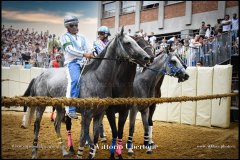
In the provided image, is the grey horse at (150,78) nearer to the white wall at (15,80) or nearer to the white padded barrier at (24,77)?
the white padded barrier at (24,77)

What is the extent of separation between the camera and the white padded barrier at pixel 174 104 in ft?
37.9

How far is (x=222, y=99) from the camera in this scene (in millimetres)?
10352

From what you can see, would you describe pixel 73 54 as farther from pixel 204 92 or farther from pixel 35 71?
pixel 35 71

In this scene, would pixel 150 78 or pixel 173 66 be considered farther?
pixel 173 66

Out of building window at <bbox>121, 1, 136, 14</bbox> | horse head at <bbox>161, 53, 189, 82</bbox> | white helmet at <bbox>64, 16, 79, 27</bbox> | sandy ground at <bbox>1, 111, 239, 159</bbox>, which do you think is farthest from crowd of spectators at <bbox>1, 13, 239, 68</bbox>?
building window at <bbox>121, 1, 136, 14</bbox>

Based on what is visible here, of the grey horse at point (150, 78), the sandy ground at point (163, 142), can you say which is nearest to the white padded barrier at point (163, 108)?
the sandy ground at point (163, 142)

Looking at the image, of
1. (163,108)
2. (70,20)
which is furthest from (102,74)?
(163,108)

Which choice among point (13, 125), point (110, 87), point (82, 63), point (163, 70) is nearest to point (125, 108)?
point (110, 87)

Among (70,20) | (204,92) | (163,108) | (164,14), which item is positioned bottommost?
(163,108)

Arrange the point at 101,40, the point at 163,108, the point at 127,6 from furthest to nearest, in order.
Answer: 1. the point at 127,6
2. the point at 163,108
3. the point at 101,40

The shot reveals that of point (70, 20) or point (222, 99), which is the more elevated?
point (70, 20)

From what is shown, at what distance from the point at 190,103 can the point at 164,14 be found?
576 inches

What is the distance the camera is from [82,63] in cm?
607

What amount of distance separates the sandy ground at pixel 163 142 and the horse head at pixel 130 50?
2.29 m
